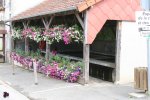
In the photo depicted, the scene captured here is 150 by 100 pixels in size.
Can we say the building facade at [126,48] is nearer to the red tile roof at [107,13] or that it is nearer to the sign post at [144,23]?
the red tile roof at [107,13]

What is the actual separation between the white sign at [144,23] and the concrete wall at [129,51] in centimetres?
469

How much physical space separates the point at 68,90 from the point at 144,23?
174 inches

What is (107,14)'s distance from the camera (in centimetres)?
1280

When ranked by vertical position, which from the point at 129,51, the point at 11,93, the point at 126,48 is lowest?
the point at 11,93

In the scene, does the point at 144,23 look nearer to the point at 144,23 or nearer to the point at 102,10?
the point at 144,23

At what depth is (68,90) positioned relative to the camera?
11.9m

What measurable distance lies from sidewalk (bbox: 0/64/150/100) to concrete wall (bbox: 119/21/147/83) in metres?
0.58

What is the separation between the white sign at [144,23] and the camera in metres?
8.16

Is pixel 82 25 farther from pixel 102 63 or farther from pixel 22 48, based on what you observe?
pixel 22 48

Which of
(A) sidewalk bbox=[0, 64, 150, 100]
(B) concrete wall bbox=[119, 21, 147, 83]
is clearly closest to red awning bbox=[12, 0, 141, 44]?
(B) concrete wall bbox=[119, 21, 147, 83]

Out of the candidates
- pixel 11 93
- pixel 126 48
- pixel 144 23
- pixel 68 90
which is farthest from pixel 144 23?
pixel 11 93

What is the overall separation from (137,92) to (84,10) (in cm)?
332

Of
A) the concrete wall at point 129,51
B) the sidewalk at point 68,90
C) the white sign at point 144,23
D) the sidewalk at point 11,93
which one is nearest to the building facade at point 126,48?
the concrete wall at point 129,51

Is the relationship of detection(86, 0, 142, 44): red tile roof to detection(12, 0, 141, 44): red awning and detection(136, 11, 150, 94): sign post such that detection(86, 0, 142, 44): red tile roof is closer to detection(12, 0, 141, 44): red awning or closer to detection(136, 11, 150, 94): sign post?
detection(12, 0, 141, 44): red awning
